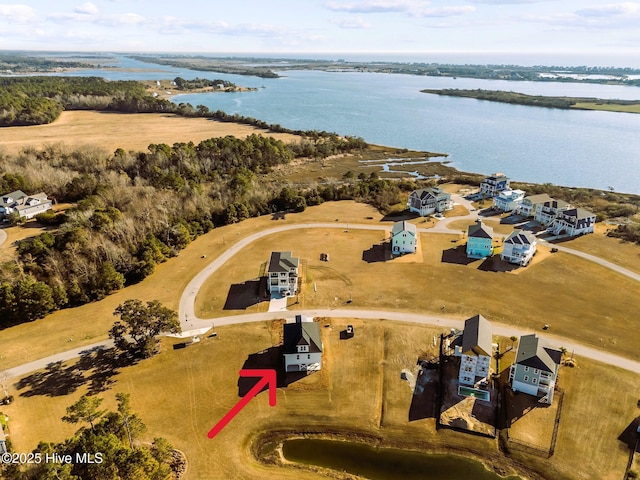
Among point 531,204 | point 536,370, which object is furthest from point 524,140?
point 536,370

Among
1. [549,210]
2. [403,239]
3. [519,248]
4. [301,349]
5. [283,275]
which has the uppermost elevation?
[549,210]

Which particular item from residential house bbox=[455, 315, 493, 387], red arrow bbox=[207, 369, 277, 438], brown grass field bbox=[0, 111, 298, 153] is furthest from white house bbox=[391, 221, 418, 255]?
brown grass field bbox=[0, 111, 298, 153]

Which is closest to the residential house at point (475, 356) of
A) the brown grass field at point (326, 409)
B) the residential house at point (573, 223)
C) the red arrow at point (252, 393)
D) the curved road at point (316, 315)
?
the brown grass field at point (326, 409)

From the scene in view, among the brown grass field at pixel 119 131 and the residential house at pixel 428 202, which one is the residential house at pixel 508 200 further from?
the brown grass field at pixel 119 131

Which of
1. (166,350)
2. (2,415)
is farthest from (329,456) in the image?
(2,415)

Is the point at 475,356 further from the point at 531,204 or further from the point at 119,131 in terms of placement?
the point at 119,131

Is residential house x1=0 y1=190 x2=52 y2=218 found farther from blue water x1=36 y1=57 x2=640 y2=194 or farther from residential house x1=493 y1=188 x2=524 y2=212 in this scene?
blue water x1=36 y1=57 x2=640 y2=194

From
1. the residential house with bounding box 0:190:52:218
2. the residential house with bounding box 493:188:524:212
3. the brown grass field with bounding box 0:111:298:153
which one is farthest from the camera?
the brown grass field with bounding box 0:111:298:153
